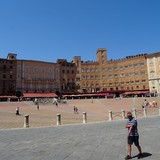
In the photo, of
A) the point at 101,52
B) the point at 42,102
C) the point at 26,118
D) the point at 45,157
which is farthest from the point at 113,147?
the point at 101,52

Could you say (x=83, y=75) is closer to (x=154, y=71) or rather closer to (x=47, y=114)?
(x=154, y=71)

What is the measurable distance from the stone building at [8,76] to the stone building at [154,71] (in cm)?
4865

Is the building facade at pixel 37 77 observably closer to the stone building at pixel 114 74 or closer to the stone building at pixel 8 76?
the stone building at pixel 8 76

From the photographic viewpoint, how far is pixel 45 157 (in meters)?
8.80

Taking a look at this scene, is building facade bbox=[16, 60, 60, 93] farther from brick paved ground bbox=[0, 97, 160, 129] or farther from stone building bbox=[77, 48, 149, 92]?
brick paved ground bbox=[0, 97, 160, 129]

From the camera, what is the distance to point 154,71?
83.6 meters

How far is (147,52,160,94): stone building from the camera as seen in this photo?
81.8 metres

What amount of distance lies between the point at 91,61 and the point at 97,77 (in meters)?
7.72

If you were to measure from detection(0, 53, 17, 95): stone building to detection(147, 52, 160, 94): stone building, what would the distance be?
48.6 meters

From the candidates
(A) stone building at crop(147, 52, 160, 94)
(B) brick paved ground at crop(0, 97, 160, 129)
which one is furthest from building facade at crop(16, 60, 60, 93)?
(A) stone building at crop(147, 52, 160, 94)

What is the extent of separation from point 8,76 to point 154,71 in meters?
52.0

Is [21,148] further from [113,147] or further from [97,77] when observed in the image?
[97,77]

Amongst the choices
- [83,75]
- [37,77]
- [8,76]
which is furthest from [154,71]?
[8,76]

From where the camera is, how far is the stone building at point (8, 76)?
76750 mm
